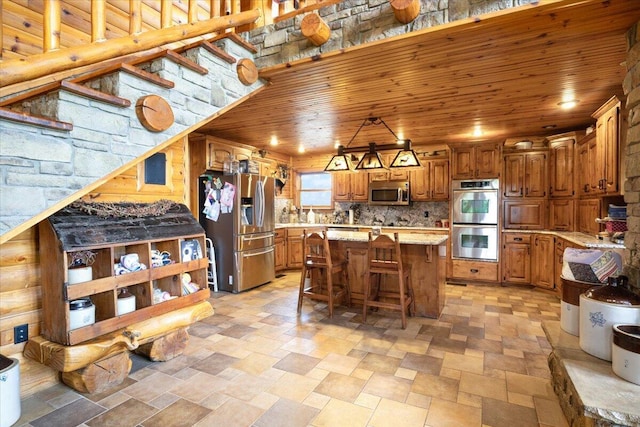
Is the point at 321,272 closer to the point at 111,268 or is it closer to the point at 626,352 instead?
the point at 111,268

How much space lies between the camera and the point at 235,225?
4.84 m

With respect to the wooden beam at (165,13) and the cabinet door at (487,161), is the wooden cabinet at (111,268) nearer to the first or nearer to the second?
the wooden beam at (165,13)

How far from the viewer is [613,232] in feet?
11.6

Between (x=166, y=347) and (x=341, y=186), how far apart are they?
4.83 metres

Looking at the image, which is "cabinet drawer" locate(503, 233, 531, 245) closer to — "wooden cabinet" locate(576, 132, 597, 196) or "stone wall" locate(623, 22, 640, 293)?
"wooden cabinet" locate(576, 132, 597, 196)

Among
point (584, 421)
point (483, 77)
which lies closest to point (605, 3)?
point (483, 77)

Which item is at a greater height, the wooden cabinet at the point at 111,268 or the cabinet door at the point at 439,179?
the cabinet door at the point at 439,179

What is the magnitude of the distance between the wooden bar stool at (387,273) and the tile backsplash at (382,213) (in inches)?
107

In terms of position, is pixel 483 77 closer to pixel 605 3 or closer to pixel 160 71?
pixel 605 3

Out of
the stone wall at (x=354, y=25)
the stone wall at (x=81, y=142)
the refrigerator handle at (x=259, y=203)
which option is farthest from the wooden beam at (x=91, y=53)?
the refrigerator handle at (x=259, y=203)

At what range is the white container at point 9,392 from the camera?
1.81 meters

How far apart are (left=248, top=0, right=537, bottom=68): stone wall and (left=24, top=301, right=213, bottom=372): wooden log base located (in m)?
2.23

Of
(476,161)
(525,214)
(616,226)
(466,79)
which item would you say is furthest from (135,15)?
(525,214)

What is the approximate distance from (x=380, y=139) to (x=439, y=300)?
9.88 ft
